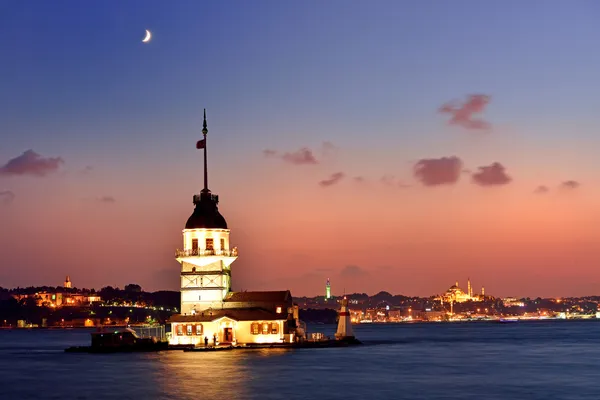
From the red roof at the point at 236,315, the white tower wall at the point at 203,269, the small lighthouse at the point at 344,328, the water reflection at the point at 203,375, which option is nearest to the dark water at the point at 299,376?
the water reflection at the point at 203,375

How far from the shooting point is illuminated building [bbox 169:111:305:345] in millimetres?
84875

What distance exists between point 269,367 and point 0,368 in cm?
2673

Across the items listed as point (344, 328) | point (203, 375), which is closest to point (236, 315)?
point (344, 328)

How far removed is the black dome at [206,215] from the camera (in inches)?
3484

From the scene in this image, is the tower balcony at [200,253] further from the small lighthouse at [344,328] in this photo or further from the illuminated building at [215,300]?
the small lighthouse at [344,328]

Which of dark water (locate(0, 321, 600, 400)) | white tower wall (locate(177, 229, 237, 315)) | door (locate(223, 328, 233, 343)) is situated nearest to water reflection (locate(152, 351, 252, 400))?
dark water (locate(0, 321, 600, 400))

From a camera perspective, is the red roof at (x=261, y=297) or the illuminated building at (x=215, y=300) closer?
the illuminated building at (x=215, y=300)

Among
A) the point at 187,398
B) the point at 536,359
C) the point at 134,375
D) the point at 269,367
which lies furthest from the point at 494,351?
the point at 187,398

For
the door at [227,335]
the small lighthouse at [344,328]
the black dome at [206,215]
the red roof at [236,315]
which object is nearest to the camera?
the red roof at [236,315]

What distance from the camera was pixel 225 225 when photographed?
295ft

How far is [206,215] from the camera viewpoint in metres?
89.1

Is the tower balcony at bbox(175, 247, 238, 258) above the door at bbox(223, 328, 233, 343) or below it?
above

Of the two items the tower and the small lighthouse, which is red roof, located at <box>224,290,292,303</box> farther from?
the small lighthouse

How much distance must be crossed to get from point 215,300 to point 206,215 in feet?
25.3
